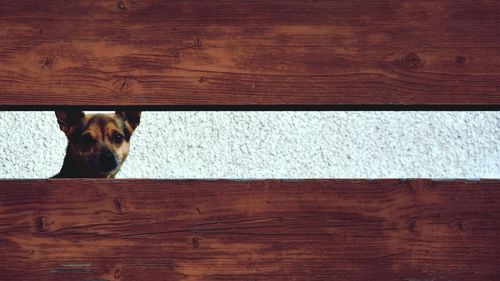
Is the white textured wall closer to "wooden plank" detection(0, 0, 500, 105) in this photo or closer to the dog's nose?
the dog's nose

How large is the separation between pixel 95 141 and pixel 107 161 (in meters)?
0.14

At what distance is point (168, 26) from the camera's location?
117cm

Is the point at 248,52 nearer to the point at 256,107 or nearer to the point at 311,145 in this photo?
the point at 256,107

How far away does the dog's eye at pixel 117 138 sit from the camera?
3.50 m

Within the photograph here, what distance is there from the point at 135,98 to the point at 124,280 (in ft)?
1.04

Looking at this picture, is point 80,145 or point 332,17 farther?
point 80,145

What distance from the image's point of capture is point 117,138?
352 centimetres

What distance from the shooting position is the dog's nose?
3.34 meters

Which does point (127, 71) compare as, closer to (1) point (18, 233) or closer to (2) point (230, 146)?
(1) point (18, 233)

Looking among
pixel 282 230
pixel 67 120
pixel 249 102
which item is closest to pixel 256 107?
pixel 249 102

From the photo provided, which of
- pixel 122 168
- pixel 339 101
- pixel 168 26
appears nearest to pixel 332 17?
pixel 339 101

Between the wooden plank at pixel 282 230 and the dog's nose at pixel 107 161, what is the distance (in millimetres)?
2250

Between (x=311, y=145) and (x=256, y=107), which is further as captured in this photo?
(x=311, y=145)

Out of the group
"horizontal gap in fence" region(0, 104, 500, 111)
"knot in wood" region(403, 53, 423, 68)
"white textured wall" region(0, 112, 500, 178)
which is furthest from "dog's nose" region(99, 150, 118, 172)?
"knot in wood" region(403, 53, 423, 68)
